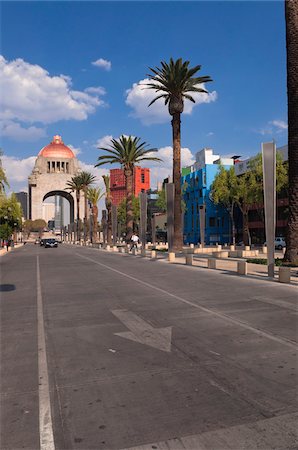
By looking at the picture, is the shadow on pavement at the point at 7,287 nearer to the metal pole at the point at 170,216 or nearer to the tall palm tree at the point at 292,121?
the tall palm tree at the point at 292,121

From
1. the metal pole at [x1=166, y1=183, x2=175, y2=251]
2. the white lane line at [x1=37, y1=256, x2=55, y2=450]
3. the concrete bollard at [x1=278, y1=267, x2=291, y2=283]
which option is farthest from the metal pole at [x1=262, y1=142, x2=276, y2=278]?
the metal pole at [x1=166, y1=183, x2=175, y2=251]

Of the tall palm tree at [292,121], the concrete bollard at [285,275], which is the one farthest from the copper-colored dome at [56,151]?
the concrete bollard at [285,275]

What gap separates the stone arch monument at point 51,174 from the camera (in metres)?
139

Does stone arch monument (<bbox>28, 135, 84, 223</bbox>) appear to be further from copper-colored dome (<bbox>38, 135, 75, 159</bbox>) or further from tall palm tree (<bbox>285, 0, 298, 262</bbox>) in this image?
tall palm tree (<bbox>285, 0, 298, 262</bbox>)

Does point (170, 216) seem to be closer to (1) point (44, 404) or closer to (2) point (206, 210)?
(1) point (44, 404)

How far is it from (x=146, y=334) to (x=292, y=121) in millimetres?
15634

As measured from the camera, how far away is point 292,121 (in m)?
18.7

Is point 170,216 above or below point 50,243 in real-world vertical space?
above

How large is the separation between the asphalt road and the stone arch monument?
433 feet

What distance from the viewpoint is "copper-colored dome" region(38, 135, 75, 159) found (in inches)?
5723

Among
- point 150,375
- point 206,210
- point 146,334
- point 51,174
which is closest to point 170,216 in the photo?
point 146,334

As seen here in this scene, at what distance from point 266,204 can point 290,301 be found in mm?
7124

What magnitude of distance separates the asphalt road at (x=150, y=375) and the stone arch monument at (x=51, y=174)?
5192 inches

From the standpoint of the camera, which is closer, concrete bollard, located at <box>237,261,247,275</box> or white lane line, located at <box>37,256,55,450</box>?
white lane line, located at <box>37,256,55,450</box>
